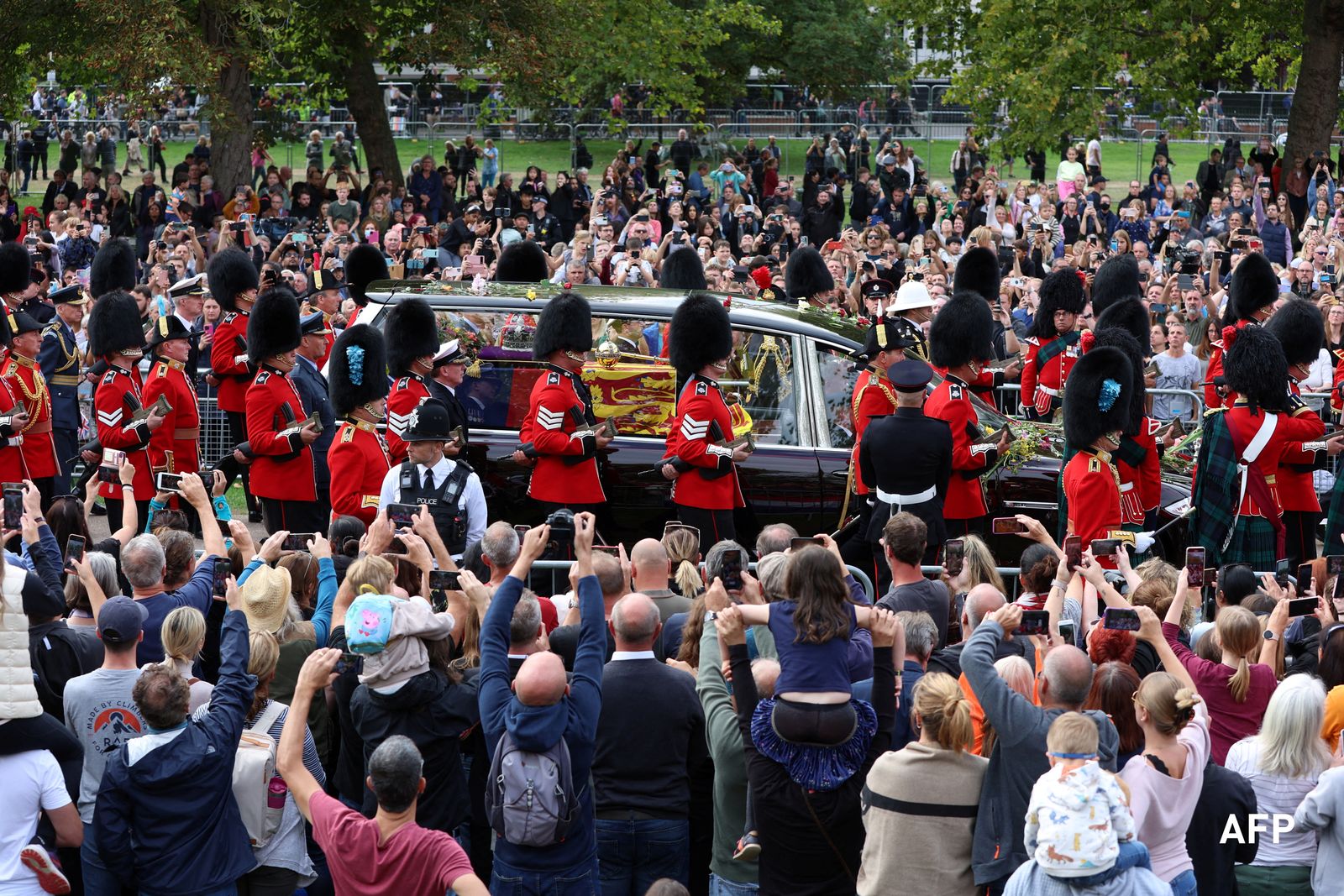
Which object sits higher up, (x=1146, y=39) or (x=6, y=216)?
(x=1146, y=39)

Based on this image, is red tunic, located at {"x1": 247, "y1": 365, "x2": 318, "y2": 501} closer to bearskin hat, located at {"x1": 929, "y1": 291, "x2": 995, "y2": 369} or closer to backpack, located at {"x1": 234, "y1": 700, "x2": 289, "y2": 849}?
bearskin hat, located at {"x1": 929, "y1": 291, "x2": 995, "y2": 369}

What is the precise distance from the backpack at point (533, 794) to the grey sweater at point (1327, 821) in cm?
214

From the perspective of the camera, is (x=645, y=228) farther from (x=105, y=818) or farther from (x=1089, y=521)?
(x=105, y=818)

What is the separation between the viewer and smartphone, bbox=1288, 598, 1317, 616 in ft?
19.3

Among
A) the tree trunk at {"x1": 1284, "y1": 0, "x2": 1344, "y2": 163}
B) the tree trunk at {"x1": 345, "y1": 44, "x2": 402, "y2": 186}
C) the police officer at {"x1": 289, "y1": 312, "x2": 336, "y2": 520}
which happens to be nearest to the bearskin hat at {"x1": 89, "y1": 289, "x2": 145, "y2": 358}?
the police officer at {"x1": 289, "y1": 312, "x2": 336, "y2": 520}

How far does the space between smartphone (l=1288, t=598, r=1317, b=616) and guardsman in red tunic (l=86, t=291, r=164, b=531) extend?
20.2ft

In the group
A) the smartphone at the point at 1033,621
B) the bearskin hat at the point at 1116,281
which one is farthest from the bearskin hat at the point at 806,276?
the smartphone at the point at 1033,621

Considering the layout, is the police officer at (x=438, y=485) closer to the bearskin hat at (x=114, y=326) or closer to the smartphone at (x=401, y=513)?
the smartphone at (x=401, y=513)

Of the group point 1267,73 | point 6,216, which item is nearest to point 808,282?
point 6,216

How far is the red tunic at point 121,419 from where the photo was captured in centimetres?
966

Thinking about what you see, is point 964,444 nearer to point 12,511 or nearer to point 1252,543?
point 1252,543

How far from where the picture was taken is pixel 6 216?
875 inches

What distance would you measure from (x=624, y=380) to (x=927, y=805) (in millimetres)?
4934

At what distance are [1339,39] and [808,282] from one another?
1313 cm
